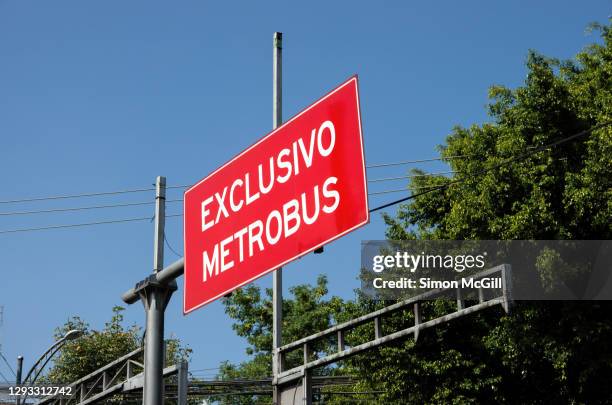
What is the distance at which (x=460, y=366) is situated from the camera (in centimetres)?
2616

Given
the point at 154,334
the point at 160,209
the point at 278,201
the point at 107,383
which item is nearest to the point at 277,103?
the point at 107,383

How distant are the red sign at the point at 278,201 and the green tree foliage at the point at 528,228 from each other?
732 inches

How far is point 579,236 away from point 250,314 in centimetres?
2379

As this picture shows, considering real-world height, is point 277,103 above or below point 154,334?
above

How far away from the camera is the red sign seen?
17.2 ft

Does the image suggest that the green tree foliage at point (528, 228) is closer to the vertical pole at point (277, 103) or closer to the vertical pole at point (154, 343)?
the vertical pole at point (277, 103)

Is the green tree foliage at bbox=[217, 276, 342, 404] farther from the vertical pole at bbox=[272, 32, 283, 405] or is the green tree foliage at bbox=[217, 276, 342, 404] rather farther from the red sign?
the red sign

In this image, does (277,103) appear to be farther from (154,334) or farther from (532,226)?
(154,334)

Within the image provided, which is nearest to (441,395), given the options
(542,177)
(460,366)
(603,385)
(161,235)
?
(460,366)

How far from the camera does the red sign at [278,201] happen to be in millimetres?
5230

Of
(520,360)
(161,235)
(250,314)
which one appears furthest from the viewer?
(250,314)

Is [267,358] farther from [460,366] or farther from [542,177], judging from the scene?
[542,177]

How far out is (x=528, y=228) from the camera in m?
24.7

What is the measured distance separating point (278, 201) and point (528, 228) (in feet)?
65.0
